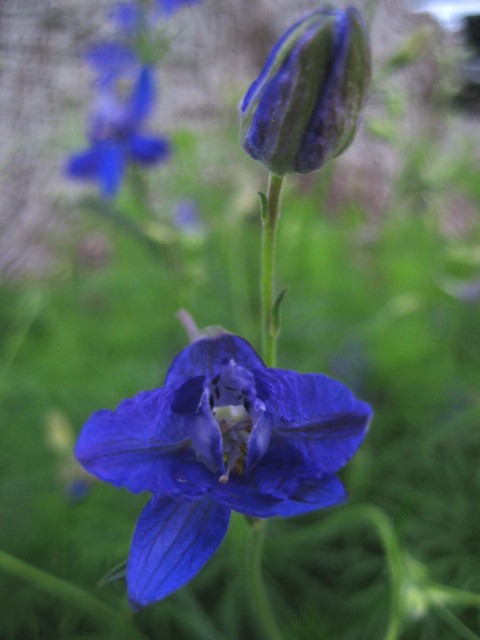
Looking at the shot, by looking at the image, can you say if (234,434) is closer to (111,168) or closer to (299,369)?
(299,369)

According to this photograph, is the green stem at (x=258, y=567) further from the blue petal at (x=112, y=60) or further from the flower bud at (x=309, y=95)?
the blue petal at (x=112, y=60)

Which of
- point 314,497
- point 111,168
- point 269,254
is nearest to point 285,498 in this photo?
point 314,497

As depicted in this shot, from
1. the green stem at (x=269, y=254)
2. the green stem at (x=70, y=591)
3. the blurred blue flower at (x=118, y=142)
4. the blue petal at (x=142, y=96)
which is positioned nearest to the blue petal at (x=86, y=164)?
the blurred blue flower at (x=118, y=142)

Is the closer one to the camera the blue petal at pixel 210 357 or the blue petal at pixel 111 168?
the blue petal at pixel 210 357

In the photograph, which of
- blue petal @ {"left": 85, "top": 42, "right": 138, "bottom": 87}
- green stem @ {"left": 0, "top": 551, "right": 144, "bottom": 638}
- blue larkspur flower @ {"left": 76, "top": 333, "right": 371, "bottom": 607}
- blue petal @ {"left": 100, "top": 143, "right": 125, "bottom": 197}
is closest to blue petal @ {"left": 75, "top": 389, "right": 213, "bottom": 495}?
blue larkspur flower @ {"left": 76, "top": 333, "right": 371, "bottom": 607}

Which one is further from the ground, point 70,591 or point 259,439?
point 259,439

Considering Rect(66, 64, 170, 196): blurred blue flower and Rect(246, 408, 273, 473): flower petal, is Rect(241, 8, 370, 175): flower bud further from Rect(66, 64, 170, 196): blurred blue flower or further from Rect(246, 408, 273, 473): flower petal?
Rect(66, 64, 170, 196): blurred blue flower
